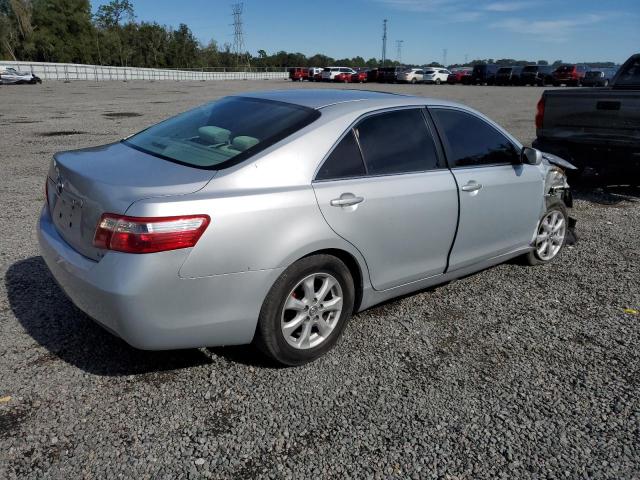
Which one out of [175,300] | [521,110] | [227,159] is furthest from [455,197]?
[521,110]

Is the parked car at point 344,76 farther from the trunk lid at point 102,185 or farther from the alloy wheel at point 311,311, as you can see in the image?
the alloy wheel at point 311,311

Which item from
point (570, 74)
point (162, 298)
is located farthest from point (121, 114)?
point (570, 74)

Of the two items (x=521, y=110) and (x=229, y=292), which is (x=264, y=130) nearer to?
(x=229, y=292)

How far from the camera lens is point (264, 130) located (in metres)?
3.28

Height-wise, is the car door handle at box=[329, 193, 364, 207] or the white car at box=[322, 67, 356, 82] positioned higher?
the car door handle at box=[329, 193, 364, 207]

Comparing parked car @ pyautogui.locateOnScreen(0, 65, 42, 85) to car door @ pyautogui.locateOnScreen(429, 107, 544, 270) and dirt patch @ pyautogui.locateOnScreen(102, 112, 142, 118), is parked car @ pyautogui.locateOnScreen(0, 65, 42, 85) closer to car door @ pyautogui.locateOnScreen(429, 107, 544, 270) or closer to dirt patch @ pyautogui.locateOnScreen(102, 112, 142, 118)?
dirt patch @ pyautogui.locateOnScreen(102, 112, 142, 118)

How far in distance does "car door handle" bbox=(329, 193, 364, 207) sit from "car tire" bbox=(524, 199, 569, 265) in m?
2.31

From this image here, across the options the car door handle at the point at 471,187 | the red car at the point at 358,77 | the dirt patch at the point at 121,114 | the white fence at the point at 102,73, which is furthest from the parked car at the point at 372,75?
the car door handle at the point at 471,187

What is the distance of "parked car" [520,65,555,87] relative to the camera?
4497 centimetres

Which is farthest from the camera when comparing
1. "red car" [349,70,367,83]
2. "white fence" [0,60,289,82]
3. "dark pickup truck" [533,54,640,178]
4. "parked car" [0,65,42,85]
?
"red car" [349,70,367,83]

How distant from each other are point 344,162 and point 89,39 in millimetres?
91094

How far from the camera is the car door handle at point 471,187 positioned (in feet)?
12.7

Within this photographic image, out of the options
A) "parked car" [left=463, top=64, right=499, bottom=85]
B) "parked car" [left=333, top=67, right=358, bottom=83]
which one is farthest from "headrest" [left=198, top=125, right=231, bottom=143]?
"parked car" [left=333, top=67, right=358, bottom=83]

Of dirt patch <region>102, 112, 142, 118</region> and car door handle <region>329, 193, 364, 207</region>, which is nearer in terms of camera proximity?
car door handle <region>329, 193, 364, 207</region>
